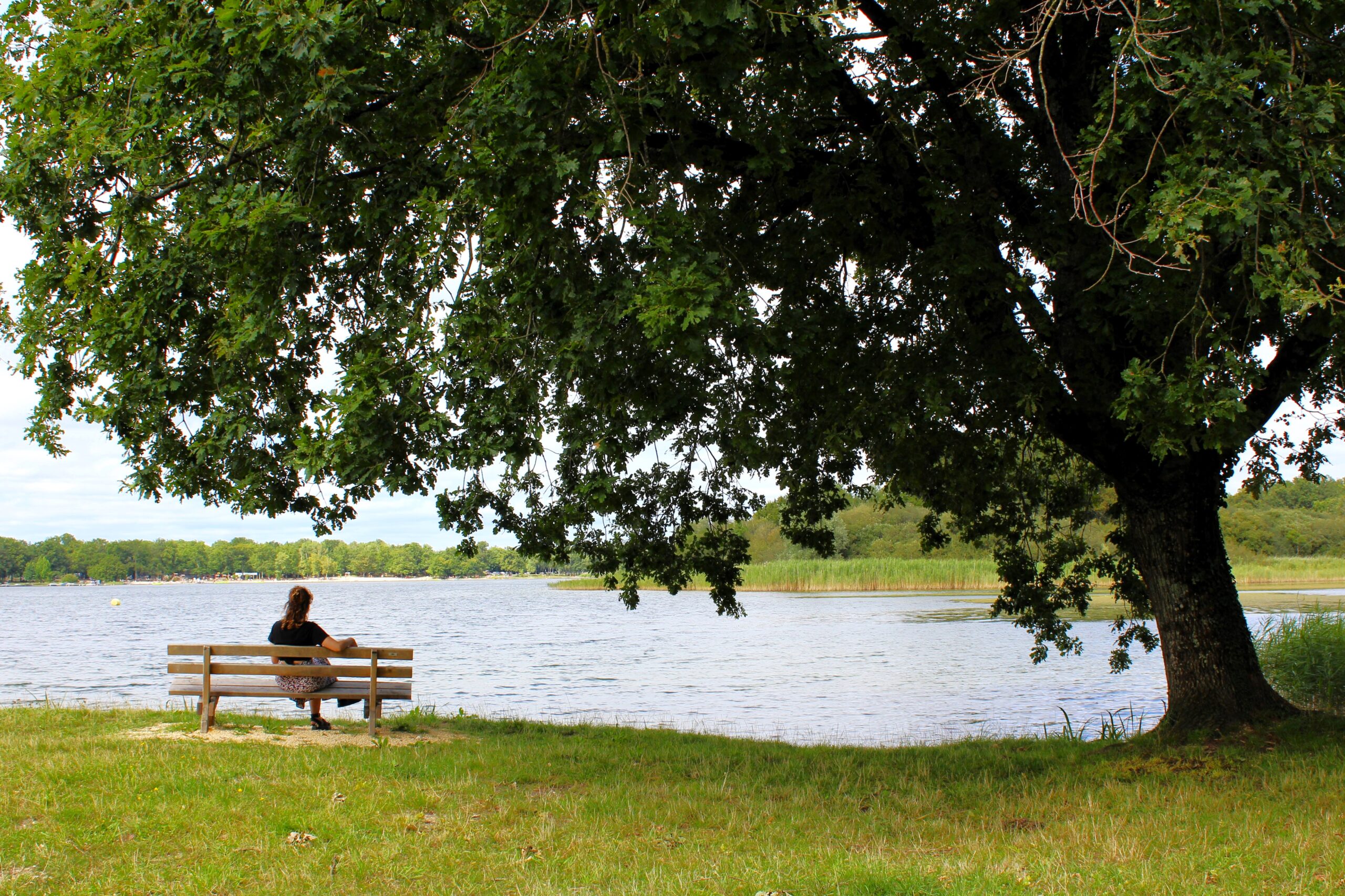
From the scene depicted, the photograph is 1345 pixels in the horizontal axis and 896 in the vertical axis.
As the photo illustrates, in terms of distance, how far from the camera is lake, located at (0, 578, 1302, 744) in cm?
1562

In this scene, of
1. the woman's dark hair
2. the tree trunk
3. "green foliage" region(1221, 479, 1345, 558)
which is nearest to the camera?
the tree trunk

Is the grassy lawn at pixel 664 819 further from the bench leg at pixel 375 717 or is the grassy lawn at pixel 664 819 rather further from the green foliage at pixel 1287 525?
the green foliage at pixel 1287 525

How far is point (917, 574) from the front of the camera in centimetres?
4622

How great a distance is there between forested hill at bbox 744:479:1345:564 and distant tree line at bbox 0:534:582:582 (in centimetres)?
5764

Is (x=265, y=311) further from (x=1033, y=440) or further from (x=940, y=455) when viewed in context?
(x=1033, y=440)

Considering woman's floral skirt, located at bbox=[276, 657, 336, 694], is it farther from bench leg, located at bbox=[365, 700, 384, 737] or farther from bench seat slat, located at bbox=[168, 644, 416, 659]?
bench leg, located at bbox=[365, 700, 384, 737]

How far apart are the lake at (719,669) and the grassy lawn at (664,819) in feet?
15.3

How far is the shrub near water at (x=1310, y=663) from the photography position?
13977mm

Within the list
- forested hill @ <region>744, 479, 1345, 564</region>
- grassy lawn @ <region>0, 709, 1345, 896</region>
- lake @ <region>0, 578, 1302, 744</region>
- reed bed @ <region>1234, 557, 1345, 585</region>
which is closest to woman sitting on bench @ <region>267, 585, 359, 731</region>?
grassy lawn @ <region>0, 709, 1345, 896</region>

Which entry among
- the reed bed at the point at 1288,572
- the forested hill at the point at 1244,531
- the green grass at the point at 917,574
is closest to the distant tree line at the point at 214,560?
the forested hill at the point at 1244,531

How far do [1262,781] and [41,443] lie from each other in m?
10.8

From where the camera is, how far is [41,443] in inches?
360

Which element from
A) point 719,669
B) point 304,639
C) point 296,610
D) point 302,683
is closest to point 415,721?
point 304,639

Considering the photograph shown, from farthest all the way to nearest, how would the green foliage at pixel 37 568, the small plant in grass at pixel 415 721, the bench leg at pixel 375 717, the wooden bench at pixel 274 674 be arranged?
the green foliage at pixel 37 568 → the small plant in grass at pixel 415 721 → the bench leg at pixel 375 717 → the wooden bench at pixel 274 674
